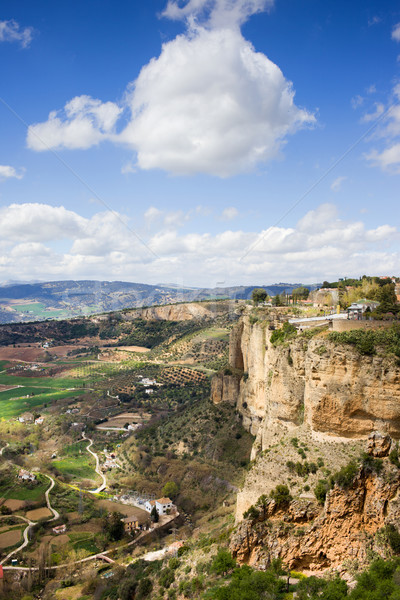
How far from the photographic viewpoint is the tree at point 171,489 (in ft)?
120

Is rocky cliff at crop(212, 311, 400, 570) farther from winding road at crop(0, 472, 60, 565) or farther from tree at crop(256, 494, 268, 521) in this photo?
winding road at crop(0, 472, 60, 565)

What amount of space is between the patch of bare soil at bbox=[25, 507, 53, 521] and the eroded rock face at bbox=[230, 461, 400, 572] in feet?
89.2

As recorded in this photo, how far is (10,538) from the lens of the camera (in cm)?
3369

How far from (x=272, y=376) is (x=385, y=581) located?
34.5 ft

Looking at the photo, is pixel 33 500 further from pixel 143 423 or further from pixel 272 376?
pixel 272 376

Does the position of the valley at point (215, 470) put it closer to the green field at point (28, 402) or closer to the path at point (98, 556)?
the path at point (98, 556)

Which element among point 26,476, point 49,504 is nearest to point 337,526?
point 49,504

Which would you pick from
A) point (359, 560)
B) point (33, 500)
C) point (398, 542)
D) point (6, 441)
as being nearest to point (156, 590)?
point (359, 560)

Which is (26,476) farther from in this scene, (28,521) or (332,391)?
(332,391)

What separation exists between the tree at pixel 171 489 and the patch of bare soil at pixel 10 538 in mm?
12022

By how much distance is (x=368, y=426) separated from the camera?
16578mm

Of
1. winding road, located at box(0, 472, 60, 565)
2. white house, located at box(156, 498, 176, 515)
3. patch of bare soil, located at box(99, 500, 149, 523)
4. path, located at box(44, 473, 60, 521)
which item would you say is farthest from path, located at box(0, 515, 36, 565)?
white house, located at box(156, 498, 176, 515)

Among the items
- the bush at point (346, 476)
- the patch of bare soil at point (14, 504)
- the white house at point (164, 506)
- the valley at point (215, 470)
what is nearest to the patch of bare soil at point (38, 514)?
the valley at point (215, 470)

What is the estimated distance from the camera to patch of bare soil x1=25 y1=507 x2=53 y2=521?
36.9 m
